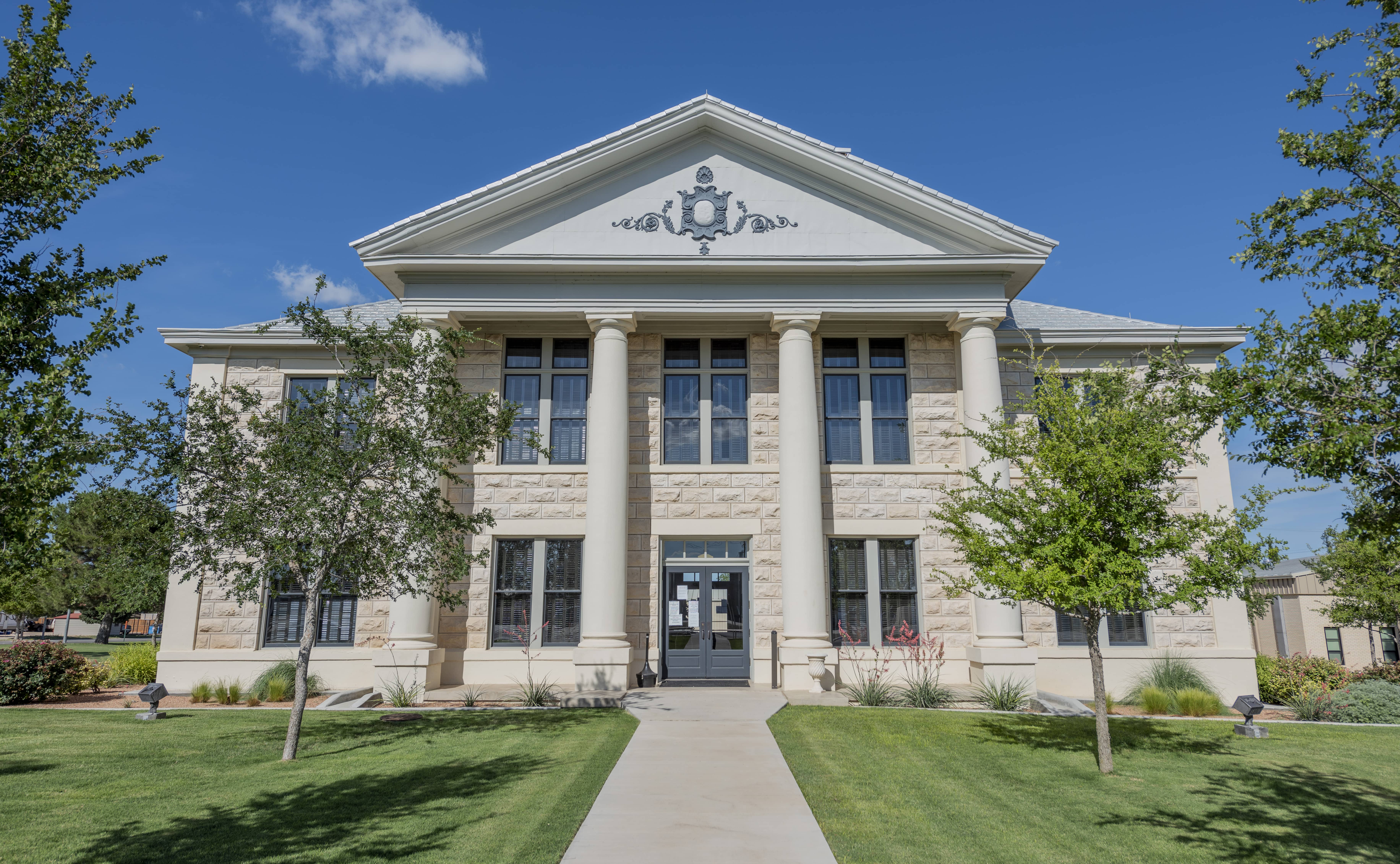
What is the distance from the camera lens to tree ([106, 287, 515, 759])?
11.0 m

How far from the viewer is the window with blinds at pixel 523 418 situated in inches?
744

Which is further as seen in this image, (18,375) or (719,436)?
(719,436)

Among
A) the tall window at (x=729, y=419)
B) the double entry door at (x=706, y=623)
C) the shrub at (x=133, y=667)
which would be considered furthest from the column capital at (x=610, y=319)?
the shrub at (x=133, y=667)

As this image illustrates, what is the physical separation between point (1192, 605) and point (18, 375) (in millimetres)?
12234

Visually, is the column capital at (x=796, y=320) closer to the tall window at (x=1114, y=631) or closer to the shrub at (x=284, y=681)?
the tall window at (x=1114, y=631)

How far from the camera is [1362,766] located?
35.7ft

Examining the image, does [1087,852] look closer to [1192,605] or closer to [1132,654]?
[1192,605]

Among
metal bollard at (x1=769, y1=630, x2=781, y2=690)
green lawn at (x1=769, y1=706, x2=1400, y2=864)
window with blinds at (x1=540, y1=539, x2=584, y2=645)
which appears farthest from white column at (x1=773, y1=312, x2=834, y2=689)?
window with blinds at (x1=540, y1=539, x2=584, y2=645)

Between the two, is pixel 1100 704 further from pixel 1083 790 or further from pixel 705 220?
pixel 705 220

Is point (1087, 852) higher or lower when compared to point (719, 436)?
lower

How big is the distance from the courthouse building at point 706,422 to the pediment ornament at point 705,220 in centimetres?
5

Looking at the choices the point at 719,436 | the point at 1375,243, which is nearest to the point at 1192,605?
the point at 1375,243

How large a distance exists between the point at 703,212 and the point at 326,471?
1041 centimetres

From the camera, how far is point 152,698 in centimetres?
1388
